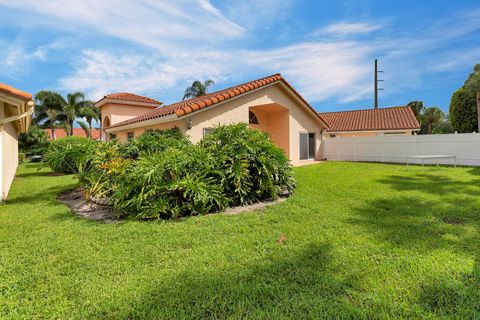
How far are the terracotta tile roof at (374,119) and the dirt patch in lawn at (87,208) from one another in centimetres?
2256

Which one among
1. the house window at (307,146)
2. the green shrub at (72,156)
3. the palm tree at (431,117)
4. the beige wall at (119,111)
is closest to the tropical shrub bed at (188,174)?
the green shrub at (72,156)

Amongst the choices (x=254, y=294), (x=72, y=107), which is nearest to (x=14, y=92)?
(x=254, y=294)

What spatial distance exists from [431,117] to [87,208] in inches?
2422

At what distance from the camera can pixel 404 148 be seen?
19.1 metres

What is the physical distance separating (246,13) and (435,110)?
5472cm

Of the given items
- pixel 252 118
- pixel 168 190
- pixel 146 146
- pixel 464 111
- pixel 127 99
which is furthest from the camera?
pixel 464 111

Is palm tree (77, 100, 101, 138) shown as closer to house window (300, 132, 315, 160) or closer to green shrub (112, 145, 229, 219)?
house window (300, 132, 315, 160)

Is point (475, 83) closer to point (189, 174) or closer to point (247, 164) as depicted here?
point (247, 164)

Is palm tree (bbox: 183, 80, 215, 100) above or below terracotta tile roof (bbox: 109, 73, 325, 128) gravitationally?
above

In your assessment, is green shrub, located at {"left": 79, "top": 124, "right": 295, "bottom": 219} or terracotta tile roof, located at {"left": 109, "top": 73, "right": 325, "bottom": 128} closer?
green shrub, located at {"left": 79, "top": 124, "right": 295, "bottom": 219}

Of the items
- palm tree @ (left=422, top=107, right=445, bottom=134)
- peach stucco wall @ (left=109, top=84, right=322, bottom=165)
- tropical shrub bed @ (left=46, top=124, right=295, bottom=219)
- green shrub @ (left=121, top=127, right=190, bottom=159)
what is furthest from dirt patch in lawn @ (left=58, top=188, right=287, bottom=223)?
palm tree @ (left=422, top=107, right=445, bottom=134)

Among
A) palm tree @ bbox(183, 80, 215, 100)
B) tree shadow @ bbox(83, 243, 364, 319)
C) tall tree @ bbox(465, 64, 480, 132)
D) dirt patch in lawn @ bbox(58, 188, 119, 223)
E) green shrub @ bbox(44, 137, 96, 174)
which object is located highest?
palm tree @ bbox(183, 80, 215, 100)

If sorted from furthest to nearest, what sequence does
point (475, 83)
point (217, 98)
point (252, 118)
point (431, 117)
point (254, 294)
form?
point (431, 117)
point (475, 83)
point (252, 118)
point (217, 98)
point (254, 294)

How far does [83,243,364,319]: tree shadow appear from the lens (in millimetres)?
2848
